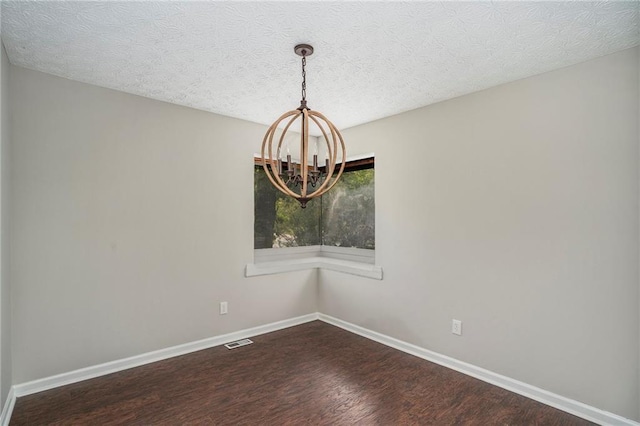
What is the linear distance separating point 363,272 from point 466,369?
1.33 meters

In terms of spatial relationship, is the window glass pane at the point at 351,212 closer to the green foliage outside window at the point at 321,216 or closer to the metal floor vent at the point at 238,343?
the green foliage outside window at the point at 321,216

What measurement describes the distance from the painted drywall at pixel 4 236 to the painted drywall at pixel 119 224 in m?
0.13

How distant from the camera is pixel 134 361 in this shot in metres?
2.94

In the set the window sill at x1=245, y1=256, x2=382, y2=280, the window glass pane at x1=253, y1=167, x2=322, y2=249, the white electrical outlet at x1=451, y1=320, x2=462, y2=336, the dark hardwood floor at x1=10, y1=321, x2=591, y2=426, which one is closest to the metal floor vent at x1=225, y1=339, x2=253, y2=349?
the dark hardwood floor at x1=10, y1=321, x2=591, y2=426

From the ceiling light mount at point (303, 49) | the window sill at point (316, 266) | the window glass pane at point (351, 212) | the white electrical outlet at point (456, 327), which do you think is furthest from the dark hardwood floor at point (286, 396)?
the ceiling light mount at point (303, 49)

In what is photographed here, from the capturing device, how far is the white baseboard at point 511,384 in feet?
7.14

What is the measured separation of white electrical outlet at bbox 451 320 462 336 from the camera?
2.92m

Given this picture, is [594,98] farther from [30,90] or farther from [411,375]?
[30,90]

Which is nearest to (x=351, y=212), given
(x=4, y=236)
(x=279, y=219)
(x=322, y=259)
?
(x=322, y=259)

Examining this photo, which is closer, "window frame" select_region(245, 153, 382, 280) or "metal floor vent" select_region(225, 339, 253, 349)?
"metal floor vent" select_region(225, 339, 253, 349)

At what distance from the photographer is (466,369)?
9.36 feet

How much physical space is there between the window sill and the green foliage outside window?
0.26 m

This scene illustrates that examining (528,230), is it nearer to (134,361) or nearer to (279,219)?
(279,219)

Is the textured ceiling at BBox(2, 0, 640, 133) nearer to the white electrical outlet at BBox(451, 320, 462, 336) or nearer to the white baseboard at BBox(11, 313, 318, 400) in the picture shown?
the white electrical outlet at BBox(451, 320, 462, 336)
